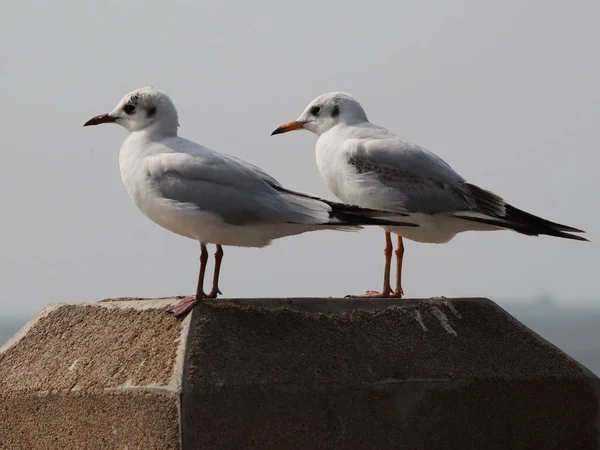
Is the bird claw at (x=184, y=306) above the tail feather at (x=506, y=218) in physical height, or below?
below

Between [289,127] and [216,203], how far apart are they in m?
2.69

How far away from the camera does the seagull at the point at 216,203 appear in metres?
7.32

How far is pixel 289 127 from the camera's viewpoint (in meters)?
9.85

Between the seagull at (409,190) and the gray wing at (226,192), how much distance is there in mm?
1504

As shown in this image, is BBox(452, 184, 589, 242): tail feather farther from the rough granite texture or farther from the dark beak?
the dark beak

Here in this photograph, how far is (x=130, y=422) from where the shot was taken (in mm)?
6996

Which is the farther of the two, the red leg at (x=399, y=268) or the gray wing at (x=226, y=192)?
the red leg at (x=399, y=268)

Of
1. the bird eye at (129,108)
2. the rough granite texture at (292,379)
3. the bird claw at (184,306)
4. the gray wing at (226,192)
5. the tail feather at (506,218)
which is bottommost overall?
the rough granite texture at (292,379)

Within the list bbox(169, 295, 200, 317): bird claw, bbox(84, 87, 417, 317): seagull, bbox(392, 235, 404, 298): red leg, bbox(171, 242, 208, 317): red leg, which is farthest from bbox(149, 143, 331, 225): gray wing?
bbox(392, 235, 404, 298): red leg

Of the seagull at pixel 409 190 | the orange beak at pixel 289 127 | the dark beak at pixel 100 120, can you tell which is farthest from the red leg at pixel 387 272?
the dark beak at pixel 100 120

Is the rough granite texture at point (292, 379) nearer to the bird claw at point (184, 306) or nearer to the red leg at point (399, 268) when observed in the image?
the bird claw at point (184, 306)

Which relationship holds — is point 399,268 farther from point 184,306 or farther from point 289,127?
point 184,306

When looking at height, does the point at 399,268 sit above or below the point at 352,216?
below

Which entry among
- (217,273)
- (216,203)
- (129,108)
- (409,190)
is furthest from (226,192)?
(409,190)
